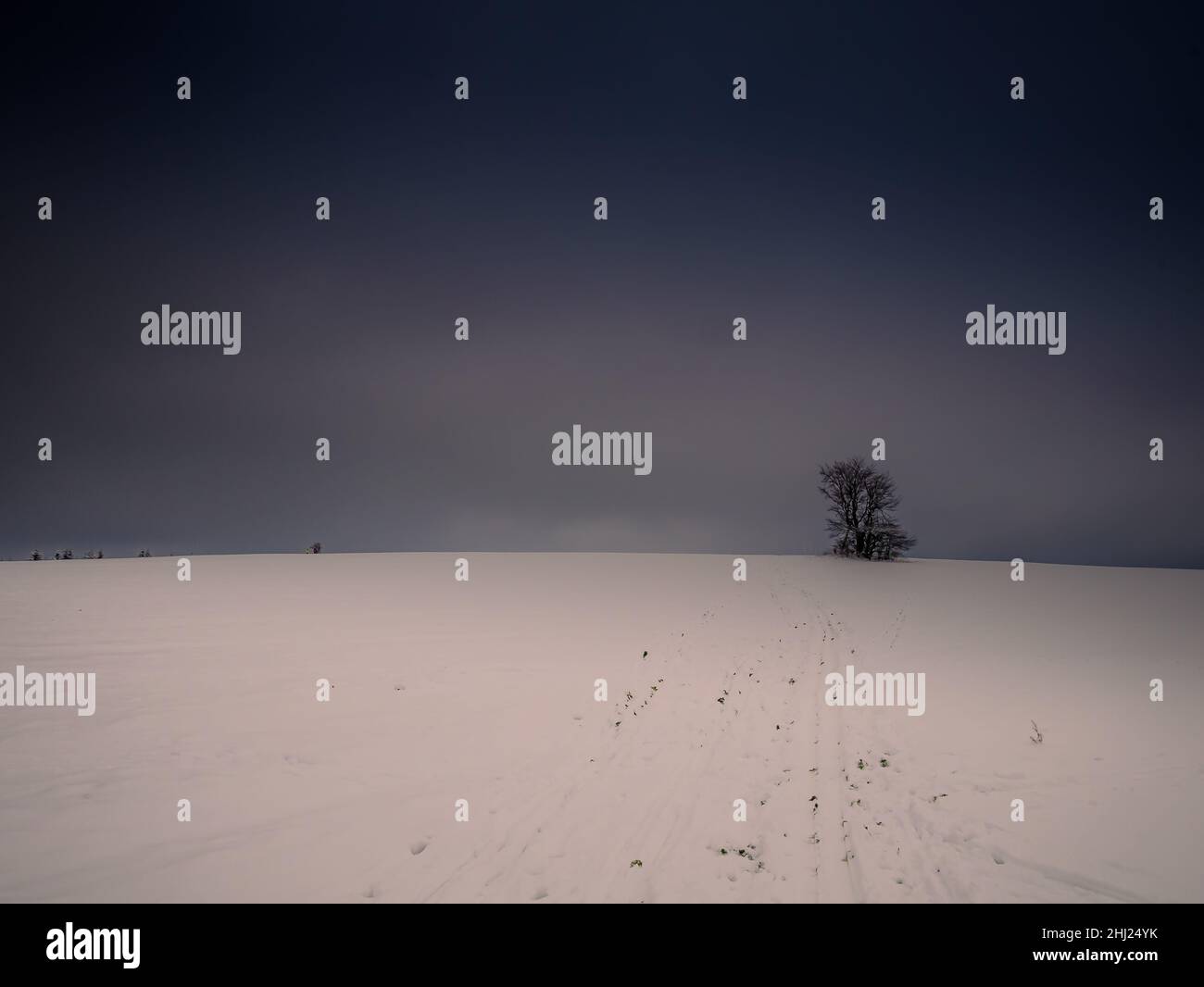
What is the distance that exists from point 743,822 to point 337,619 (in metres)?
15.8

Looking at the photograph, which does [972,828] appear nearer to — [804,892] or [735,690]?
[804,892]

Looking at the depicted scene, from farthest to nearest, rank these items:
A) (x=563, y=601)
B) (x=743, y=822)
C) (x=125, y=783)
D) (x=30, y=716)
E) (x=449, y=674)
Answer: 1. (x=563, y=601)
2. (x=449, y=674)
3. (x=30, y=716)
4. (x=125, y=783)
5. (x=743, y=822)

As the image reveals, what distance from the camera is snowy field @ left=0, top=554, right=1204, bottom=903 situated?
238 inches

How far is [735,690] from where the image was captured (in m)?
12.2

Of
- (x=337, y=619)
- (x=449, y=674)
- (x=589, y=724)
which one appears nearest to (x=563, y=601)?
(x=337, y=619)

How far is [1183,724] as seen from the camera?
10156 mm

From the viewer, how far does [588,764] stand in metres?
8.82

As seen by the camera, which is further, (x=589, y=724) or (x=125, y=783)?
(x=589, y=724)

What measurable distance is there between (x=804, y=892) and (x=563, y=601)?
18.7 metres

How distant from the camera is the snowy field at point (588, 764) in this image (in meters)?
6.04

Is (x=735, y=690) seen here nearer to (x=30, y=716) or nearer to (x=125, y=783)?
(x=125, y=783)
